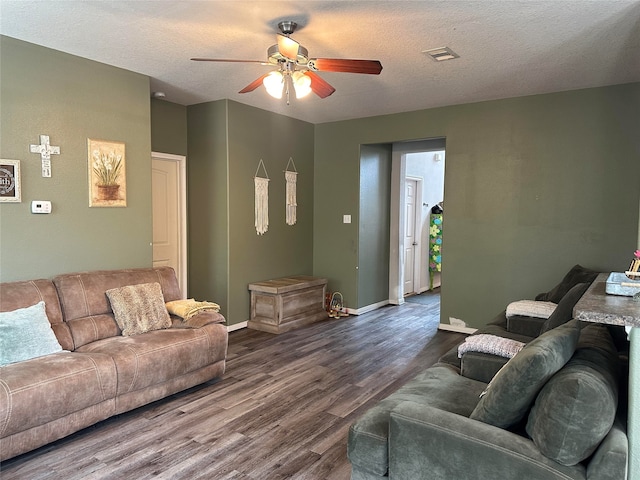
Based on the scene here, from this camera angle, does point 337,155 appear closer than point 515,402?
No

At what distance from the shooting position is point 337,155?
620 cm

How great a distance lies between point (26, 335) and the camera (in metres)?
2.78

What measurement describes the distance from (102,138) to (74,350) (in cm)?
184

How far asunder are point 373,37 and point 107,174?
2.56 m

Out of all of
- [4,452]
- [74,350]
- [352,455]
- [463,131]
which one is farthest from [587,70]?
[4,452]

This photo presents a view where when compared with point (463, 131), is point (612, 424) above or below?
below

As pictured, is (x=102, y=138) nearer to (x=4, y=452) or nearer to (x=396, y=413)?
(x=4, y=452)

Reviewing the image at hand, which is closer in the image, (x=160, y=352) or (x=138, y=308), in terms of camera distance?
(x=160, y=352)

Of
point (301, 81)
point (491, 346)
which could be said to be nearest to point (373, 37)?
point (301, 81)

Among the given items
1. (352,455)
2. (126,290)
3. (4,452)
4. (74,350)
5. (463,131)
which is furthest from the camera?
(463,131)

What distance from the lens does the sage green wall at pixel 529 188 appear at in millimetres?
4312

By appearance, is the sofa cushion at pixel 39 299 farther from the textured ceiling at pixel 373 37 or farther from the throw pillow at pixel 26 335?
the textured ceiling at pixel 373 37

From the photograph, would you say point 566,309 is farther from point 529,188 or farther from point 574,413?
point 529,188

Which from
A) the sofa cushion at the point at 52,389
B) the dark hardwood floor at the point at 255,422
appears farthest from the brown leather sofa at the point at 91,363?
the dark hardwood floor at the point at 255,422
